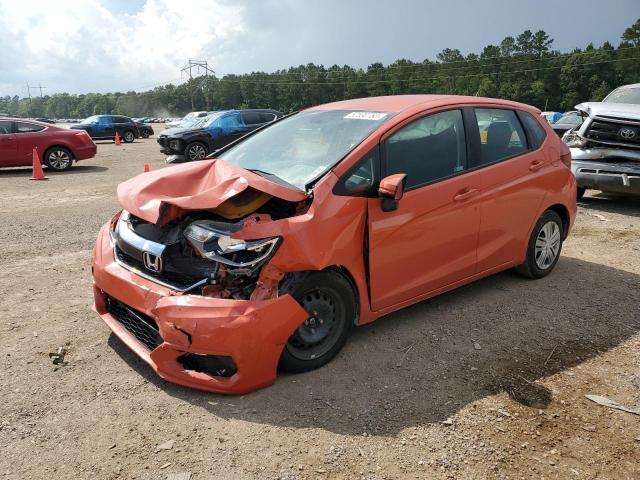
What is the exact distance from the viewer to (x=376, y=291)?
11.9ft

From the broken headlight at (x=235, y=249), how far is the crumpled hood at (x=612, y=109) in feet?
23.9

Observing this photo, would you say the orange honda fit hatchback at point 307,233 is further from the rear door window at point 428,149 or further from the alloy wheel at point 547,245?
the alloy wheel at point 547,245

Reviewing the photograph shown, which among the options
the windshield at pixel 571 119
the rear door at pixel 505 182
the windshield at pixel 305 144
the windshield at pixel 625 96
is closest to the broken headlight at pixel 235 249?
the windshield at pixel 305 144

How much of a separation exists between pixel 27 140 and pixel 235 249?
1310 centimetres

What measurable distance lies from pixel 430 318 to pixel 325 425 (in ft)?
5.46

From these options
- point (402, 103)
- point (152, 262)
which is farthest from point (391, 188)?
point (152, 262)

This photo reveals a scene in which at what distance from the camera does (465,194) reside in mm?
4066

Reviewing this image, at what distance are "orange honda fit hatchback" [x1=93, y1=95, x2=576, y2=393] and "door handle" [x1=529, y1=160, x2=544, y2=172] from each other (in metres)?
0.02

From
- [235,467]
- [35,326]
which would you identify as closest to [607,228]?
[235,467]

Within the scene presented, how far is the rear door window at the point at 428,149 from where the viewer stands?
3758 millimetres

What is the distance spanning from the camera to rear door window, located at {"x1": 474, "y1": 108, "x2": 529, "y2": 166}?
4.36 m

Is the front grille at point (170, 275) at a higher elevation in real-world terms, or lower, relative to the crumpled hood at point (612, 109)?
lower

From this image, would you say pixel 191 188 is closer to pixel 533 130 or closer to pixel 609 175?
pixel 533 130

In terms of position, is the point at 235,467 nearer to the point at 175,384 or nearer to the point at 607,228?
the point at 175,384
